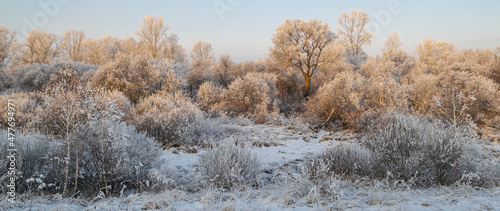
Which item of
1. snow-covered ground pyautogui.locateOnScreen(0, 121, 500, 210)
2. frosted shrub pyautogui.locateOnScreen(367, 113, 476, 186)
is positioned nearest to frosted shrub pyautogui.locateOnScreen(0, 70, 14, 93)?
snow-covered ground pyautogui.locateOnScreen(0, 121, 500, 210)

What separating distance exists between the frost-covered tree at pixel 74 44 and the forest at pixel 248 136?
952 centimetres

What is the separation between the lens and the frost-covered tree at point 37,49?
25642 millimetres

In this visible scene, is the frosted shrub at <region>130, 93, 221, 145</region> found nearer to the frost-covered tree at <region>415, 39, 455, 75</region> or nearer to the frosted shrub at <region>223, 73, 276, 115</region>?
the frosted shrub at <region>223, 73, 276, 115</region>

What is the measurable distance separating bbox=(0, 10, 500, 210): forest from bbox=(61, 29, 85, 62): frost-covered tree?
31.2 ft

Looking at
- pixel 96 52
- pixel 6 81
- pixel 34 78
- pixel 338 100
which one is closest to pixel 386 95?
pixel 338 100

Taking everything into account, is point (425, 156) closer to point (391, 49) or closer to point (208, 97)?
point (208, 97)

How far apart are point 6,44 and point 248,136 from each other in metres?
25.5

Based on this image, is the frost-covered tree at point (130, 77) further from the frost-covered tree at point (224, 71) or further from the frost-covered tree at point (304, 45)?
the frost-covered tree at point (304, 45)

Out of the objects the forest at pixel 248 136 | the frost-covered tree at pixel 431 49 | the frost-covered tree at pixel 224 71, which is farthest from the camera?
the frost-covered tree at pixel 431 49

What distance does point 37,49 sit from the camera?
26484 millimetres

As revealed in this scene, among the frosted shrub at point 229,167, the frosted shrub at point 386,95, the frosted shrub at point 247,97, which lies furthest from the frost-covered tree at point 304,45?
the frosted shrub at point 229,167

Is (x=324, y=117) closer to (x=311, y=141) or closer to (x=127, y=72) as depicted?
(x=311, y=141)

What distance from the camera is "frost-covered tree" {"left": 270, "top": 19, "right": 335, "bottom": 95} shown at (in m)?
19.3

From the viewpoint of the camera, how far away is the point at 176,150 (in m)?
7.27
